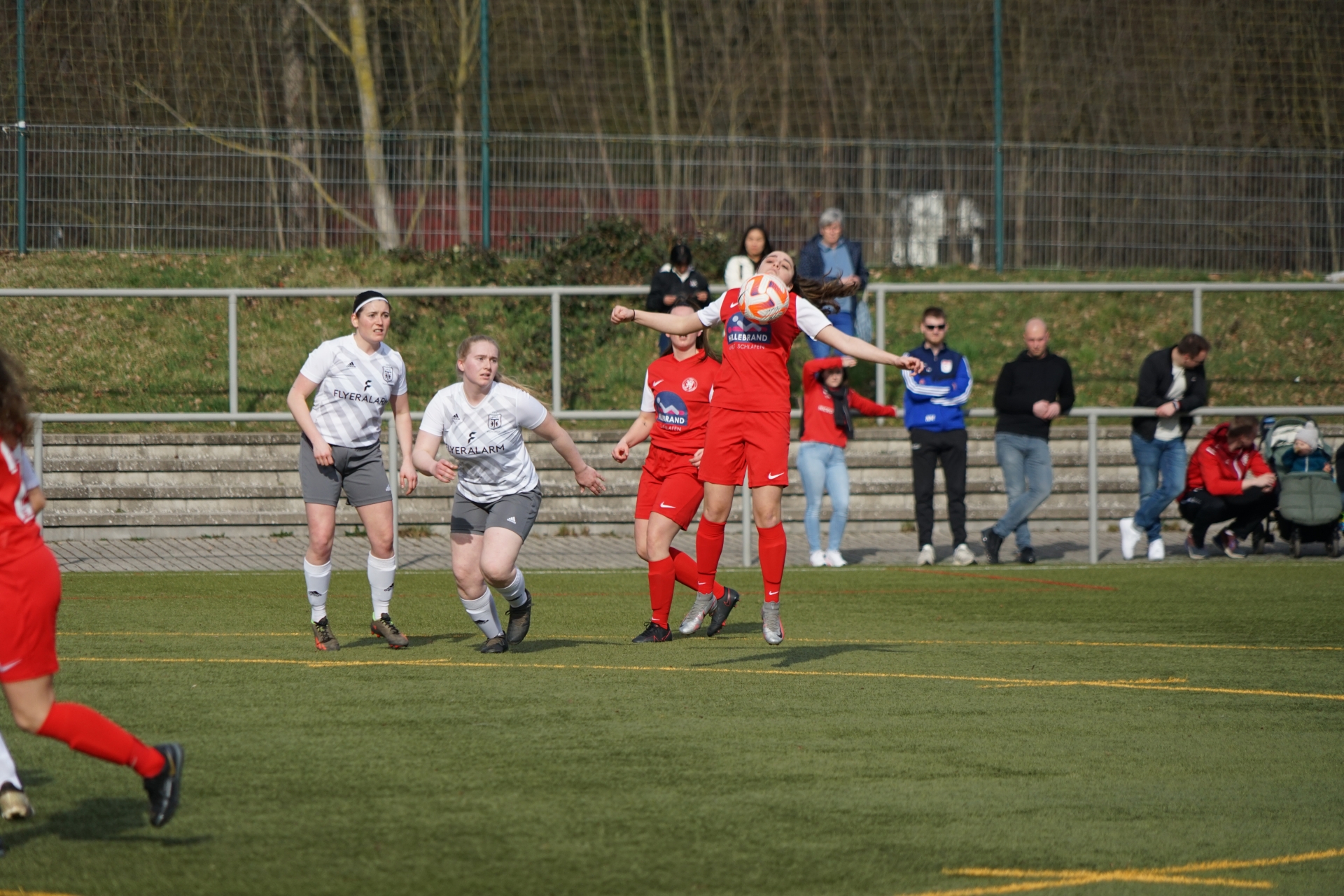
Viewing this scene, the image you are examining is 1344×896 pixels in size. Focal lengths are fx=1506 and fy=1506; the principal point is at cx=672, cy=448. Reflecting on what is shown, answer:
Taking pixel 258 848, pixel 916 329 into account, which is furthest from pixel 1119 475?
pixel 258 848

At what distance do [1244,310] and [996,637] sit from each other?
11156mm

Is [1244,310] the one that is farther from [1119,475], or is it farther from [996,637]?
[996,637]

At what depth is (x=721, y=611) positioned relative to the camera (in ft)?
29.4

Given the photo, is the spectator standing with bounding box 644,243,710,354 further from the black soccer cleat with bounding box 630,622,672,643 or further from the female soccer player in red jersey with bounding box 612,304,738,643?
the black soccer cleat with bounding box 630,622,672,643

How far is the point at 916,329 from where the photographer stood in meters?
18.2

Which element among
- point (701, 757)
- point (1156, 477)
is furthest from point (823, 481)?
point (701, 757)

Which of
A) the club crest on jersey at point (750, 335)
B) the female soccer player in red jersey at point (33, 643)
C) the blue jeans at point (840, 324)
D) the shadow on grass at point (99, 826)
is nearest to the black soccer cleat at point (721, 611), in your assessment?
the club crest on jersey at point (750, 335)

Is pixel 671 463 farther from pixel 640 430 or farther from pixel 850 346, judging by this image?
pixel 850 346

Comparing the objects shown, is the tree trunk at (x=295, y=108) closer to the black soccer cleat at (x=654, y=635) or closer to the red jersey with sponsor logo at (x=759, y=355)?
the black soccer cleat at (x=654, y=635)

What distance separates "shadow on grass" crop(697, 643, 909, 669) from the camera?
26.1 ft

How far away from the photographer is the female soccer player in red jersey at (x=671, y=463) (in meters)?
8.77

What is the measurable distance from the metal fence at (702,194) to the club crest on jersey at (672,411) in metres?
9.25

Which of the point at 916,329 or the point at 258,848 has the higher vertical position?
the point at 916,329

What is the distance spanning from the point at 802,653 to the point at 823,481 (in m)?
5.02
